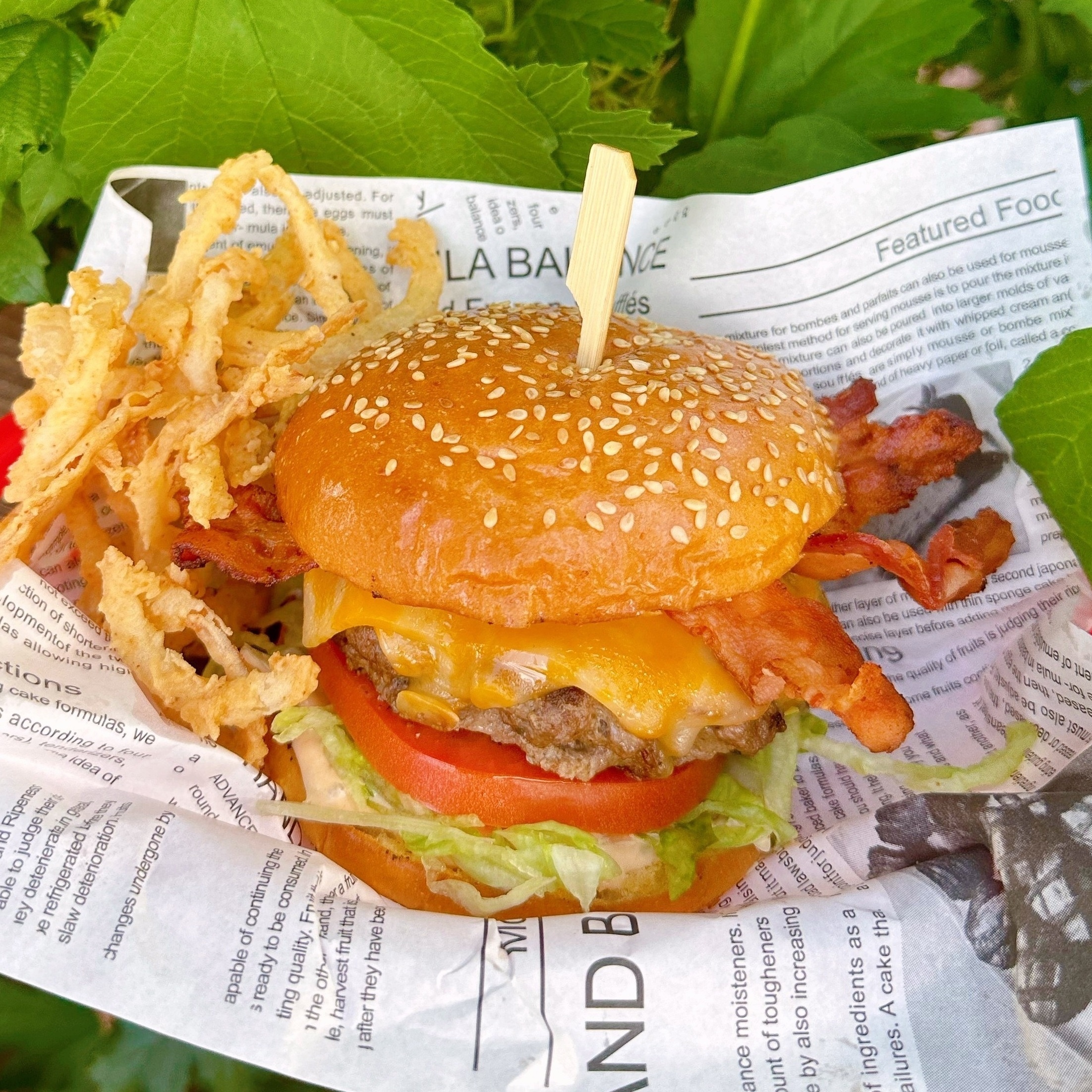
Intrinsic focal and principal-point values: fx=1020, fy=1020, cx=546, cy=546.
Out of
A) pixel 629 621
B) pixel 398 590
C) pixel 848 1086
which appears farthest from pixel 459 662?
pixel 848 1086

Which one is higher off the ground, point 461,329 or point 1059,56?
point 1059,56

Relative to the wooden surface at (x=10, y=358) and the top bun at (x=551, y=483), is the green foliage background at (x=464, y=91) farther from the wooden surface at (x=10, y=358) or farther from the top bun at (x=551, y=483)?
the top bun at (x=551, y=483)

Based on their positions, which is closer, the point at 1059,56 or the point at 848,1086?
the point at 848,1086

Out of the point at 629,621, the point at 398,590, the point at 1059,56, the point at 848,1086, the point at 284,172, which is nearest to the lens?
the point at 848,1086

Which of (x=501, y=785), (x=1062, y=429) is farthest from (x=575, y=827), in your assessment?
(x=1062, y=429)

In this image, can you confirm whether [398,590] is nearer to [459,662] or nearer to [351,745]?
[459,662]

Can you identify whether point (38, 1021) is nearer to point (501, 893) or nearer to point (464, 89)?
point (501, 893)

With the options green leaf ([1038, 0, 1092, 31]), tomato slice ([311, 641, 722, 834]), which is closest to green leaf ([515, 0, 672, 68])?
green leaf ([1038, 0, 1092, 31])
